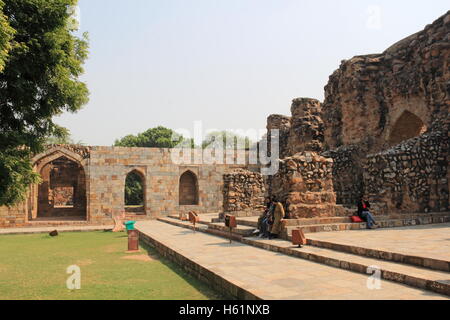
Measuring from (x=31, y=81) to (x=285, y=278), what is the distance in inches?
212

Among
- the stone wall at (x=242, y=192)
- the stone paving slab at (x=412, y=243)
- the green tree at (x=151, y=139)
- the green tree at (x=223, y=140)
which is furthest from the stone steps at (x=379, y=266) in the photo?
the green tree at (x=223, y=140)

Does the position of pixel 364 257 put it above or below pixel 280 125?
below

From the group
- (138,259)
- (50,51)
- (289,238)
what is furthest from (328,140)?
(50,51)

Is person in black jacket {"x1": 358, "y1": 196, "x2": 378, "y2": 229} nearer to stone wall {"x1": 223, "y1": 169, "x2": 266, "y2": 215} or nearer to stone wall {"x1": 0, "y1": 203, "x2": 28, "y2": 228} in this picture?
stone wall {"x1": 223, "y1": 169, "x2": 266, "y2": 215}

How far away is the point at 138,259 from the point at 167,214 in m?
13.0

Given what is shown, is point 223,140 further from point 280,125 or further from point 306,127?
point 306,127

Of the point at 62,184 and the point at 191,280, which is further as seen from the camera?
the point at 62,184

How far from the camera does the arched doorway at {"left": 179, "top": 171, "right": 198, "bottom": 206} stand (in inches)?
974

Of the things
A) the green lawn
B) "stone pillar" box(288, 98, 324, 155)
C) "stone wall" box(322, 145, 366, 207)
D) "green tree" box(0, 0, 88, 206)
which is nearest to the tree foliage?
"stone pillar" box(288, 98, 324, 155)

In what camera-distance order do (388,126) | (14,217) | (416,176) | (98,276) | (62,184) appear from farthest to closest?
(62,184), (14,217), (388,126), (416,176), (98,276)

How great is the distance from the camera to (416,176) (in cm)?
1127

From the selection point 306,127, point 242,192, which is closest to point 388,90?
point 306,127

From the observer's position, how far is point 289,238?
321 inches
